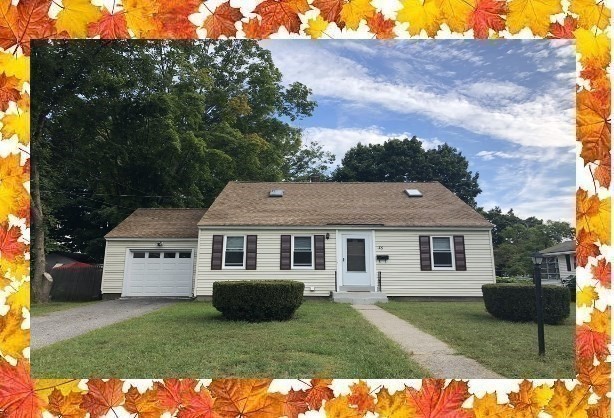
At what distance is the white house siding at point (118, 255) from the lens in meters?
3.56

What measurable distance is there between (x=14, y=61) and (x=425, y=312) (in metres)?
3.61

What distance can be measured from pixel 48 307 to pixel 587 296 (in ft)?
12.5

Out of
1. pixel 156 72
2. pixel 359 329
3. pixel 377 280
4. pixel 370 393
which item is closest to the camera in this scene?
pixel 370 393

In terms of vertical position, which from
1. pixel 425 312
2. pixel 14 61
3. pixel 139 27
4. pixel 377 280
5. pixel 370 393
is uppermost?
pixel 139 27

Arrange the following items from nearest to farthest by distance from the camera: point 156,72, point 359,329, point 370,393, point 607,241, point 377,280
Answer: point 370,393
point 607,241
point 156,72
point 359,329
point 377,280

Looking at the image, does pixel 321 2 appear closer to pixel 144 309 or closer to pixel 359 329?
pixel 359 329

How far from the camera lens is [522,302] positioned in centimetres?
290

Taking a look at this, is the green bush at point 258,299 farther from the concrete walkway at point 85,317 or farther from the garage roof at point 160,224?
the garage roof at point 160,224

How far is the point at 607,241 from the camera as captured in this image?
235 cm

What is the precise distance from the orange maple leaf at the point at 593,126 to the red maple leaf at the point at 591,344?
106cm

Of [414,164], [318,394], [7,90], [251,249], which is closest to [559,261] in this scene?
[414,164]

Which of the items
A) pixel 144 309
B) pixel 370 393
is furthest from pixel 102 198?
pixel 370 393

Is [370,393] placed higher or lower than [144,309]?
lower

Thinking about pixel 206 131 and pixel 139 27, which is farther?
pixel 206 131
